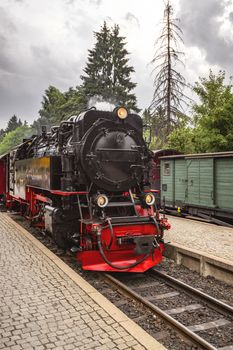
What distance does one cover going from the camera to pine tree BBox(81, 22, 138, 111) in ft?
110

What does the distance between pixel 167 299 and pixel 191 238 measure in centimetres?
332

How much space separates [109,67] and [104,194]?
30.3m

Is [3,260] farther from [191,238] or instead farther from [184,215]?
[184,215]

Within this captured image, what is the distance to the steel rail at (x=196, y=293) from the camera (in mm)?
4902

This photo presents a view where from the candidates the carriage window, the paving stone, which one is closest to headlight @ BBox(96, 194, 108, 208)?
the paving stone

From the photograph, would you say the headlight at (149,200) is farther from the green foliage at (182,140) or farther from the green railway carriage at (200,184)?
the green foliage at (182,140)

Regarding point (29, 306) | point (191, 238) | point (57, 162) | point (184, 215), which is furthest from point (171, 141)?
point (29, 306)

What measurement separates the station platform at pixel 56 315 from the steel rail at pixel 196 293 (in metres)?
1.69

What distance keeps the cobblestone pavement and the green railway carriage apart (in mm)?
1176

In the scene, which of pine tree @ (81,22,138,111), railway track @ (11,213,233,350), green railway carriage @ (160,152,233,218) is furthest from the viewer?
pine tree @ (81,22,138,111)

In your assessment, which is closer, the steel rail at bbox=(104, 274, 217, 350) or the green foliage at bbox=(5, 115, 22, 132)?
the steel rail at bbox=(104, 274, 217, 350)

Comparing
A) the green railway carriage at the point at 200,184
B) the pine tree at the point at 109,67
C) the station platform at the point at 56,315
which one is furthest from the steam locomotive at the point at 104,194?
the pine tree at the point at 109,67

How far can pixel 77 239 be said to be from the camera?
22.4 feet

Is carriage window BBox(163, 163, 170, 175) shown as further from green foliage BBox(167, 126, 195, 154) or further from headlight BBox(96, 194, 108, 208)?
headlight BBox(96, 194, 108, 208)
